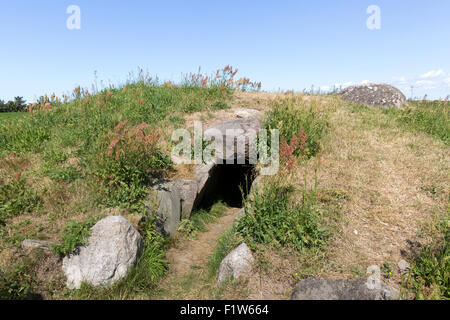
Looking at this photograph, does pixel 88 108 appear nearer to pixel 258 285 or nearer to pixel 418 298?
pixel 258 285

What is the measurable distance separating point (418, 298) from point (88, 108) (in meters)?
9.34

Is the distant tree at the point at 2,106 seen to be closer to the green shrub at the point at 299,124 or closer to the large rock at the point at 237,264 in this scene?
the green shrub at the point at 299,124

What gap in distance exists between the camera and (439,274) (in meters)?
3.81

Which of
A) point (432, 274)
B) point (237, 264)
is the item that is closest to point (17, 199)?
point (237, 264)

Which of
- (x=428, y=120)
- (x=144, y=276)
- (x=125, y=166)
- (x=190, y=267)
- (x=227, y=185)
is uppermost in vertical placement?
(x=428, y=120)

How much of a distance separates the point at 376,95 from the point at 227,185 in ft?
27.4

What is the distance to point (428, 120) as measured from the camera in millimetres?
9516

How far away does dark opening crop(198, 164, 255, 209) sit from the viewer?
8039 millimetres

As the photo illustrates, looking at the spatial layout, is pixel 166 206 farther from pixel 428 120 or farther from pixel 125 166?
pixel 428 120

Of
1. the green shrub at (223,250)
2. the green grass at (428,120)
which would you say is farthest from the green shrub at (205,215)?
the green grass at (428,120)

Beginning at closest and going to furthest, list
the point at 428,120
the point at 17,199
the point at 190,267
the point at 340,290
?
the point at 340,290 → the point at 17,199 → the point at 190,267 → the point at 428,120

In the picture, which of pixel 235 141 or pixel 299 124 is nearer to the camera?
pixel 235 141

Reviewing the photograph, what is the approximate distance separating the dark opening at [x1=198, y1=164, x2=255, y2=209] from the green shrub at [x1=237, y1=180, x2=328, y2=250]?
249 cm

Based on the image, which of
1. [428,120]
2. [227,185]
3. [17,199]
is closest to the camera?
[17,199]
